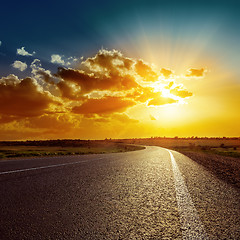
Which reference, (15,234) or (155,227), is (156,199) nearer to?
(155,227)

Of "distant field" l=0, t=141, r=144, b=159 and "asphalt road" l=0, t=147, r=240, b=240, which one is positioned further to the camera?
"distant field" l=0, t=141, r=144, b=159

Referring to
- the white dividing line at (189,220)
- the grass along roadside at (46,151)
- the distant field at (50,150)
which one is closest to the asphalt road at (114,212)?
the white dividing line at (189,220)

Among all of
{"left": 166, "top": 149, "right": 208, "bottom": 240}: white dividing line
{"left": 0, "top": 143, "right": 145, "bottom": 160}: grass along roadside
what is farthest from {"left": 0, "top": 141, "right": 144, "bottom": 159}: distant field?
{"left": 166, "top": 149, "right": 208, "bottom": 240}: white dividing line

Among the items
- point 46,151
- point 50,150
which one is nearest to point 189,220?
point 46,151

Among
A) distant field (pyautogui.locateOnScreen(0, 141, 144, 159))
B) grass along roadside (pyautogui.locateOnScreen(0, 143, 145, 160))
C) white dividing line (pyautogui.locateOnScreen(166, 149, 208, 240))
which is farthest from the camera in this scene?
distant field (pyautogui.locateOnScreen(0, 141, 144, 159))

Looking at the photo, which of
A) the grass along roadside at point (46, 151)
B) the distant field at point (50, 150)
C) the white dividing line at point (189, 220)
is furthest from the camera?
the distant field at point (50, 150)

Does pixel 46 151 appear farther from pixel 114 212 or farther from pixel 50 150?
pixel 114 212

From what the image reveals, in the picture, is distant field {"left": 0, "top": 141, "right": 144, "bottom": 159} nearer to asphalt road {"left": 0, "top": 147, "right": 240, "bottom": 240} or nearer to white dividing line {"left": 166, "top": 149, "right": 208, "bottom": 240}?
asphalt road {"left": 0, "top": 147, "right": 240, "bottom": 240}

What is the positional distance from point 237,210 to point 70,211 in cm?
272

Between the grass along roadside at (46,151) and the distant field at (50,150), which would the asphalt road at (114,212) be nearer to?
the grass along roadside at (46,151)

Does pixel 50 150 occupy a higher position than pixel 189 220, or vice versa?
pixel 50 150

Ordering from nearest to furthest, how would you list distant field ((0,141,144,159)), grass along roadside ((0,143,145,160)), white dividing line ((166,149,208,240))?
1. white dividing line ((166,149,208,240))
2. grass along roadside ((0,143,145,160))
3. distant field ((0,141,144,159))

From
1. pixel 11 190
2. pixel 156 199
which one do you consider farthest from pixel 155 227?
pixel 11 190

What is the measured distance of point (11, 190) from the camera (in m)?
5.09
